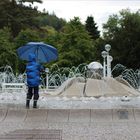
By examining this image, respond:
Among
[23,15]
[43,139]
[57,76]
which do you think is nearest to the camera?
[43,139]

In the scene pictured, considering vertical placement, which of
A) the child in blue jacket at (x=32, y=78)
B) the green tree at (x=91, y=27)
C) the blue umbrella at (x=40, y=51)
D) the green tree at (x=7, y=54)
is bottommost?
the child in blue jacket at (x=32, y=78)

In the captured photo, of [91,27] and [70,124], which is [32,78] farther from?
[91,27]

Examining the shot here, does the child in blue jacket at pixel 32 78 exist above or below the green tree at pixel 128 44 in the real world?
below

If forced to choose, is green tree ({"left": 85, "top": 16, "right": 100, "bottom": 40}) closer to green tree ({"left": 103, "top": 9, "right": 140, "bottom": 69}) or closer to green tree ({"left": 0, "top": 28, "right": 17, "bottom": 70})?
green tree ({"left": 103, "top": 9, "right": 140, "bottom": 69})

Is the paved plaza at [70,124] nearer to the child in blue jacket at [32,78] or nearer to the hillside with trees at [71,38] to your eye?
the child in blue jacket at [32,78]

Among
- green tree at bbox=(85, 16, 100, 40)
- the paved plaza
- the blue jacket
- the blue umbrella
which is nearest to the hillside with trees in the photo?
green tree at bbox=(85, 16, 100, 40)

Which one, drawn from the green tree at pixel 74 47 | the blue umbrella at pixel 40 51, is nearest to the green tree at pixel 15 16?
the green tree at pixel 74 47

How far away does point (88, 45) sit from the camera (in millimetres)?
35750

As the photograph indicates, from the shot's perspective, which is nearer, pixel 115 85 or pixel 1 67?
pixel 115 85

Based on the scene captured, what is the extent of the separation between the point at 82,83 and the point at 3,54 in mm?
19841

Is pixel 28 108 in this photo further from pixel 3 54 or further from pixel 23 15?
pixel 23 15

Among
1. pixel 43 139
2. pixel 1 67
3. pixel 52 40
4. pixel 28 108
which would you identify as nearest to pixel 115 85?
pixel 28 108

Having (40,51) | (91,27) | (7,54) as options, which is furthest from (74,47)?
(91,27)

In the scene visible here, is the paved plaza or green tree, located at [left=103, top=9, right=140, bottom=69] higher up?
green tree, located at [left=103, top=9, right=140, bottom=69]
